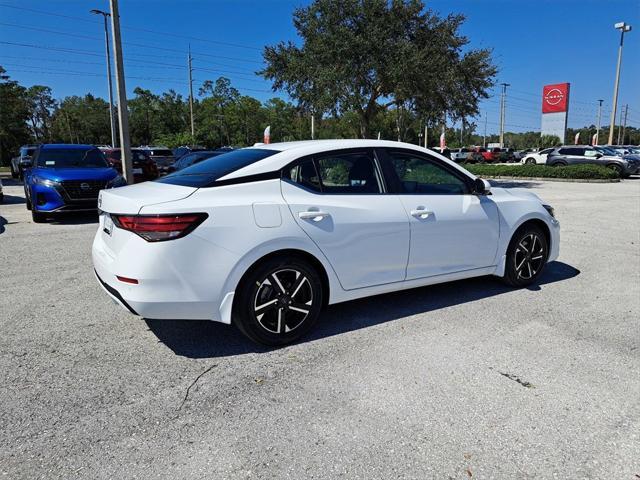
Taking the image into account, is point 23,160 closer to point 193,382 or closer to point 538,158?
point 193,382

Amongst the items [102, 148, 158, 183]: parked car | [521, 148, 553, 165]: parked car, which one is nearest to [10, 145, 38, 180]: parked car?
[102, 148, 158, 183]: parked car

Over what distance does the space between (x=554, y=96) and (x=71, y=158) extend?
2023 inches

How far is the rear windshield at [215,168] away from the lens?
3.68m

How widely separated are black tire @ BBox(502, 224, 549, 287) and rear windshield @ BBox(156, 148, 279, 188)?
2853 mm

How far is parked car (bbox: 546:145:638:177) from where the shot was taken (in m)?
25.9

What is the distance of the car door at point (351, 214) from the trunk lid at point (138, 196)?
31.8 inches

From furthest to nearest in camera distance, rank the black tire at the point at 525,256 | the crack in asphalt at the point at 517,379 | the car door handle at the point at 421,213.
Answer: the black tire at the point at 525,256
the car door handle at the point at 421,213
the crack in asphalt at the point at 517,379

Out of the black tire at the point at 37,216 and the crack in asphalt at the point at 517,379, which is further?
the black tire at the point at 37,216

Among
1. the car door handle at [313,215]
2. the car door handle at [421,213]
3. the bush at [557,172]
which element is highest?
the car door handle at [313,215]

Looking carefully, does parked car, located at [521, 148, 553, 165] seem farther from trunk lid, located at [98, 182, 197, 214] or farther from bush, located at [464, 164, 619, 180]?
trunk lid, located at [98, 182, 197, 214]

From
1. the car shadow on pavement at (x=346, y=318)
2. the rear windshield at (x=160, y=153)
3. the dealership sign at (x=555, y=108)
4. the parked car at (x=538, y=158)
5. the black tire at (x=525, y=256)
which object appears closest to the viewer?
the car shadow on pavement at (x=346, y=318)

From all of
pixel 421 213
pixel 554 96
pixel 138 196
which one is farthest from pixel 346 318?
pixel 554 96

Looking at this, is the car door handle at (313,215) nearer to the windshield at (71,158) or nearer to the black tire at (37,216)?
the black tire at (37,216)

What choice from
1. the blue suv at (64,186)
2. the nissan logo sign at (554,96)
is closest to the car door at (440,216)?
the blue suv at (64,186)
